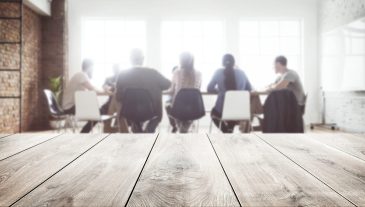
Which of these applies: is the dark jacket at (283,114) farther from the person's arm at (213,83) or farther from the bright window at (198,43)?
the bright window at (198,43)

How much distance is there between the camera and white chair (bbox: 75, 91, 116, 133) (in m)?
4.10

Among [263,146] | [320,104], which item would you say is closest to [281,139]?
[263,146]

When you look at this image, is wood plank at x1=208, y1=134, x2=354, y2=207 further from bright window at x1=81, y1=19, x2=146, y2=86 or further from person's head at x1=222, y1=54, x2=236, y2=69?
bright window at x1=81, y1=19, x2=146, y2=86

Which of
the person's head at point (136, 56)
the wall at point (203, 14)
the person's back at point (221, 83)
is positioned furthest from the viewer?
the wall at point (203, 14)

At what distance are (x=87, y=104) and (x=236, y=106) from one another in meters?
1.80

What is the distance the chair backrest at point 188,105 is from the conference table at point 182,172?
2362 millimetres

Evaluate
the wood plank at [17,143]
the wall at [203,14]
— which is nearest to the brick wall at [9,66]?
the wall at [203,14]

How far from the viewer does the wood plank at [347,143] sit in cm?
121

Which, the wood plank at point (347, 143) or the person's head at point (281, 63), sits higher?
the person's head at point (281, 63)

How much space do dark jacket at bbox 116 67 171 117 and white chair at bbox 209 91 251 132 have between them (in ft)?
2.90

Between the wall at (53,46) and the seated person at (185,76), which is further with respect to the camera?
the wall at (53,46)

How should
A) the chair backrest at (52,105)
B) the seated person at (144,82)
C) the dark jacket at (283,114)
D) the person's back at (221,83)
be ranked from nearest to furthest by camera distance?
the dark jacket at (283,114) → the seated person at (144,82) → the person's back at (221,83) → the chair backrest at (52,105)

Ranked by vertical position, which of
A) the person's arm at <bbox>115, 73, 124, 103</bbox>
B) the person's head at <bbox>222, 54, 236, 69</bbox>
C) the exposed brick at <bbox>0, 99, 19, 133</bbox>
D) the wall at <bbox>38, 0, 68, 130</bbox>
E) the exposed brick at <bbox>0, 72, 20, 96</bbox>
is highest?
the wall at <bbox>38, 0, 68, 130</bbox>

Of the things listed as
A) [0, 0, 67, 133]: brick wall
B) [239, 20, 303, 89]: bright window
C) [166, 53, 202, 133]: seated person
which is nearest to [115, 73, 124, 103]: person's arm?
Result: [166, 53, 202, 133]: seated person
